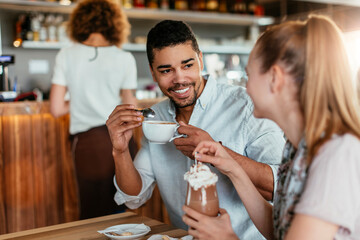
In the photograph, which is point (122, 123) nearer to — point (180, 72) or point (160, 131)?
point (160, 131)

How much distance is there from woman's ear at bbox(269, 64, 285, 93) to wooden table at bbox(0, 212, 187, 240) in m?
0.57

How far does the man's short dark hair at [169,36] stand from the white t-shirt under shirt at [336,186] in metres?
0.94

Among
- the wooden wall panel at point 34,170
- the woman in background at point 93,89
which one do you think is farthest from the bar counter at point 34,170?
the woman in background at point 93,89

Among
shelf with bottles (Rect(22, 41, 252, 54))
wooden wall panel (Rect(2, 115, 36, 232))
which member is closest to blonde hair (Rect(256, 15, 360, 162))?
wooden wall panel (Rect(2, 115, 36, 232))

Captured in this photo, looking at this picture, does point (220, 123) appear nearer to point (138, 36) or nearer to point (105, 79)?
point (105, 79)

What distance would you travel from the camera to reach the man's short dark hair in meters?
1.68

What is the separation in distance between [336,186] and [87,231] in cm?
86

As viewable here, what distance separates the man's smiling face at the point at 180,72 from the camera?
1.68 m

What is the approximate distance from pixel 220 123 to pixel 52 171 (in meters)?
1.87

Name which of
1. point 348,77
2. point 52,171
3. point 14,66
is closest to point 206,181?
point 348,77

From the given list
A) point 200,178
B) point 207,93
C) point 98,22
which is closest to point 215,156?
point 200,178

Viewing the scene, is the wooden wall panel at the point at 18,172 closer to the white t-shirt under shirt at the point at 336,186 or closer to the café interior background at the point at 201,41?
the café interior background at the point at 201,41

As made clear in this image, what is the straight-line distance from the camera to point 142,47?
4965mm

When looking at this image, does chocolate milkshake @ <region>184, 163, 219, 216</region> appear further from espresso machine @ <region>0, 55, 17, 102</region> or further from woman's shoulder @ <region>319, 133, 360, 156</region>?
espresso machine @ <region>0, 55, 17, 102</region>
